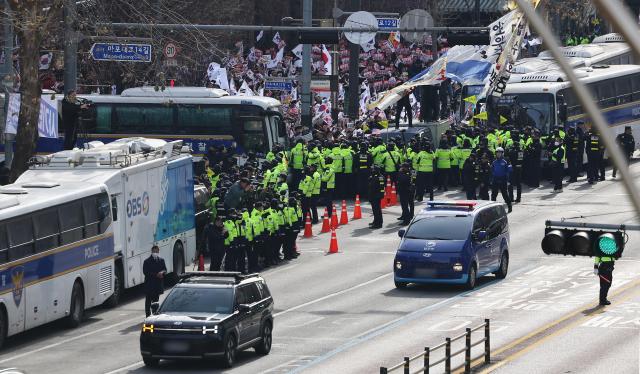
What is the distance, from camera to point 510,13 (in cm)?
4347

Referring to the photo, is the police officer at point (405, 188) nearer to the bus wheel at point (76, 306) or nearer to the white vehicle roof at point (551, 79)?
the white vehicle roof at point (551, 79)

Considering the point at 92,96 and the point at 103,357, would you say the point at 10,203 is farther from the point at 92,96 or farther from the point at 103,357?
the point at 92,96

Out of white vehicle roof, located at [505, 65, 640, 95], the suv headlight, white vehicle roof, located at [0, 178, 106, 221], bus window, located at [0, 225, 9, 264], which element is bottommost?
the suv headlight

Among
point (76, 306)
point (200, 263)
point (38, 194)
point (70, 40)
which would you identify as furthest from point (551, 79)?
point (38, 194)

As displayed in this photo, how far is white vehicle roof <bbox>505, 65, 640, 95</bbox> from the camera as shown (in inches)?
1845

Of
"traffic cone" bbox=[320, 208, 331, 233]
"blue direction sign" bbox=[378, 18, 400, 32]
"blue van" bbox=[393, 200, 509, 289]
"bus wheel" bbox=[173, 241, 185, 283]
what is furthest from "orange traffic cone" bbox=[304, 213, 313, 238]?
"blue van" bbox=[393, 200, 509, 289]

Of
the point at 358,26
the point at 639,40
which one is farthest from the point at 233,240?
the point at 639,40

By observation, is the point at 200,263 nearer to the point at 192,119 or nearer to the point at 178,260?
the point at 178,260

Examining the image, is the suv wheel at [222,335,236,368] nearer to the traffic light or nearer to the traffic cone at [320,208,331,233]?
the traffic light

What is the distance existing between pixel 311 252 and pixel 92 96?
13225 millimetres

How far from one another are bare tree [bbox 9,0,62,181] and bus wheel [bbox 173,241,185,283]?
3.64 m

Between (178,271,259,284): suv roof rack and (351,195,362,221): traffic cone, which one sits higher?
(178,271,259,284): suv roof rack

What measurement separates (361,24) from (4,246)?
1871cm

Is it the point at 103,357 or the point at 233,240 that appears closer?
the point at 103,357
